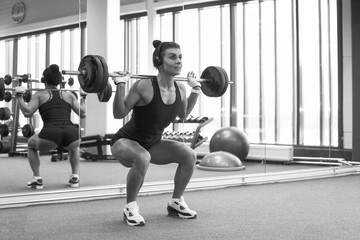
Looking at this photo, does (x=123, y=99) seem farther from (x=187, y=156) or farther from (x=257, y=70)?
(x=257, y=70)

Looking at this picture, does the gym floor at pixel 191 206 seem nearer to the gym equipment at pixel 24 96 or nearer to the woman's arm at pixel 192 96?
the gym equipment at pixel 24 96

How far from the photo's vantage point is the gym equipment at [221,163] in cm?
493

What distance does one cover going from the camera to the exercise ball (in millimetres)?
5508

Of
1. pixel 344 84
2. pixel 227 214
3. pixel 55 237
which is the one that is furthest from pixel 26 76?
pixel 344 84

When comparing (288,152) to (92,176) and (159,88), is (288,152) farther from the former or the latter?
(159,88)

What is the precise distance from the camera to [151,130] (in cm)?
265

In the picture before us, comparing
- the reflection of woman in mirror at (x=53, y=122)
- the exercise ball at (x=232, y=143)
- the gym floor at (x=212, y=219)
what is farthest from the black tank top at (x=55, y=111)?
the exercise ball at (x=232, y=143)

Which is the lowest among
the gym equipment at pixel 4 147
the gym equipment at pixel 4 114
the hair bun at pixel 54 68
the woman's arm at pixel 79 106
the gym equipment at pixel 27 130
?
the gym equipment at pixel 4 147

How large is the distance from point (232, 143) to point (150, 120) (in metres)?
3.03

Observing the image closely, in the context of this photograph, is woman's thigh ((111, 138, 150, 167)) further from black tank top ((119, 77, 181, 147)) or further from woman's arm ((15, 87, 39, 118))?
woman's arm ((15, 87, 39, 118))

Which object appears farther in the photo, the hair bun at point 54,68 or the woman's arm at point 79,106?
the woman's arm at point 79,106

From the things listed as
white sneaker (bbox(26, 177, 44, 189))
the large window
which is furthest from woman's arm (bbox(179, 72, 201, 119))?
the large window

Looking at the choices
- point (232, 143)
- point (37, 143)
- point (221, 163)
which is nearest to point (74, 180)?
point (37, 143)

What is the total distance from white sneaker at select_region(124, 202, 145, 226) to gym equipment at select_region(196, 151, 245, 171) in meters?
2.36
